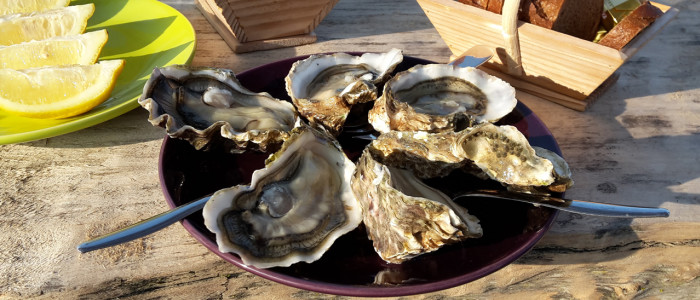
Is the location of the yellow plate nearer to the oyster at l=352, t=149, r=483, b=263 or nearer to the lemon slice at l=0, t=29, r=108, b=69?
the lemon slice at l=0, t=29, r=108, b=69

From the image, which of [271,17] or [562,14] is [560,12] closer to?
[562,14]

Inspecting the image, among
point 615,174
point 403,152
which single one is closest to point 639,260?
point 615,174

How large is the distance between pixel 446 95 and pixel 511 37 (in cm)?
18

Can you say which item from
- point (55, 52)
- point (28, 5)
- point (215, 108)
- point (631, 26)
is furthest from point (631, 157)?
point (28, 5)

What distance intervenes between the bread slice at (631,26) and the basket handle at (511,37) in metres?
0.16

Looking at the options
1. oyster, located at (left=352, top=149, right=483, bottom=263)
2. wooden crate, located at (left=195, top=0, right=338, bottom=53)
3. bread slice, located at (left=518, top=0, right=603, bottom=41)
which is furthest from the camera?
wooden crate, located at (left=195, top=0, right=338, bottom=53)

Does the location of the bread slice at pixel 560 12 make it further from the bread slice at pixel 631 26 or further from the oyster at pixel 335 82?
the oyster at pixel 335 82

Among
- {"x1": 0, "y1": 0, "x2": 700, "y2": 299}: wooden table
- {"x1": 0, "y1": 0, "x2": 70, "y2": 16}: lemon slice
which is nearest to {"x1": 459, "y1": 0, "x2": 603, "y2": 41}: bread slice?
{"x1": 0, "y1": 0, "x2": 700, "y2": 299}: wooden table

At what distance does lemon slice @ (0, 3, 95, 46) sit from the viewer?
3.93 feet

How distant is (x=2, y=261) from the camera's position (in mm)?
763

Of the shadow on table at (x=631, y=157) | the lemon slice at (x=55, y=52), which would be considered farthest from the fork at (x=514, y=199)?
the lemon slice at (x=55, y=52)

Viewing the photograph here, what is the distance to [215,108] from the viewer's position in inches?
36.7

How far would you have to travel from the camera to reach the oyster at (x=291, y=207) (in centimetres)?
66

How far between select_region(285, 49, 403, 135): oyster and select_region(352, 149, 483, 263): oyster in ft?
0.57
